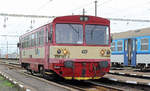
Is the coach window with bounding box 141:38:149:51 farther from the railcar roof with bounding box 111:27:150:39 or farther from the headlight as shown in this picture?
the headlight

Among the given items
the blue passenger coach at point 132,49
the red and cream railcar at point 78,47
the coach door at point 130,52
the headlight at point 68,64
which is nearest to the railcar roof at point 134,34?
the blue passenger coach at point 132,49

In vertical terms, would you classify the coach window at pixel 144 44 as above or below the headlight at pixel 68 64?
above

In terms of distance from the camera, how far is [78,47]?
11969mm

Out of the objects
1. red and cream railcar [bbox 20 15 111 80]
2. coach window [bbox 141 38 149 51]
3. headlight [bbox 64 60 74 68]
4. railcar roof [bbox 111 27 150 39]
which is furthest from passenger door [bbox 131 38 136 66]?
headlight [bbox 64 60 74 68]

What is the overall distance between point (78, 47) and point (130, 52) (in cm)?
1085

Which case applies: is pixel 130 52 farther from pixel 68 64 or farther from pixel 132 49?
pixel 68 64

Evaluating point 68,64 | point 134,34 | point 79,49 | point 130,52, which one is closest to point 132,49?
point 130,52

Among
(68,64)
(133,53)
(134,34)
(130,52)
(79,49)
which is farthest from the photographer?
(130,52)

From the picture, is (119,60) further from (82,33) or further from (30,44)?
(82,33)

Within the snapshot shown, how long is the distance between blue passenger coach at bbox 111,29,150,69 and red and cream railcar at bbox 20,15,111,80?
27.6ft

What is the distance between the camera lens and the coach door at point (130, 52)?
21453mm

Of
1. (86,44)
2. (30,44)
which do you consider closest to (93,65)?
(86,44)

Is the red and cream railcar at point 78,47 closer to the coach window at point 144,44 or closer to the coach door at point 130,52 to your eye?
the coach window at point 144,44

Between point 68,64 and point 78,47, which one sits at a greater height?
point 78,47
